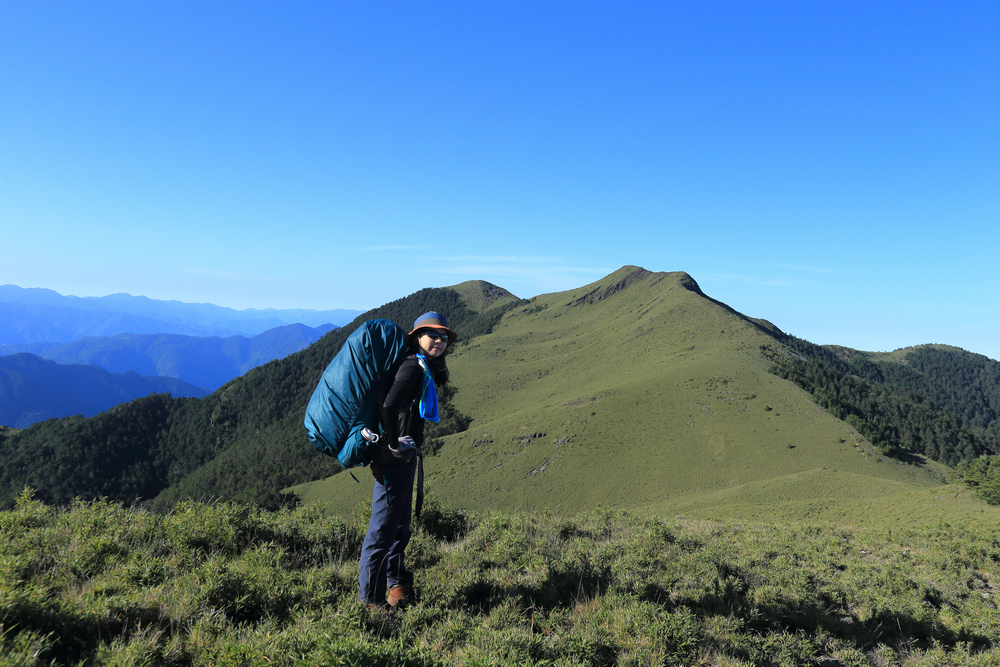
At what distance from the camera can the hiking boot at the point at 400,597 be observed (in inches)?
143

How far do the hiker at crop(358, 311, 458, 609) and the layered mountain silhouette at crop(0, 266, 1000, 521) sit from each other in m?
4.48

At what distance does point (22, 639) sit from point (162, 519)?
2.54 meters

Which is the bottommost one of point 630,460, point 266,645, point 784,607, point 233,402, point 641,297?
point 233,402

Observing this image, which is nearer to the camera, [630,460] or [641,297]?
[630,460]

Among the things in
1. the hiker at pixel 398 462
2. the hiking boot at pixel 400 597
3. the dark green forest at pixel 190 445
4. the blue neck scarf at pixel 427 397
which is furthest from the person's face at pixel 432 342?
the dark green forest at pixel 190 445

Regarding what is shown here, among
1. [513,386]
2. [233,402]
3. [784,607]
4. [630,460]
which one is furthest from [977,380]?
[233,402]

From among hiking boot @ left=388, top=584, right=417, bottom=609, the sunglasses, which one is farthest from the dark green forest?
the sunglasses

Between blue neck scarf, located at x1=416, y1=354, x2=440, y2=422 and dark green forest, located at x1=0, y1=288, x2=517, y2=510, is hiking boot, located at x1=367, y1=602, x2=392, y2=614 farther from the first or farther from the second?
dark green forest, located at x1=0, y1=288, x2=517, y2=510

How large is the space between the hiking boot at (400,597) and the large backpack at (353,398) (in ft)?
3.60

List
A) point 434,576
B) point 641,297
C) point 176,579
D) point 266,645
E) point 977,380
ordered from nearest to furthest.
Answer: point 266,645
point 176,579
point 434,576
point 641,297
point 977,380

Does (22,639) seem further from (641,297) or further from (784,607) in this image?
(641,297)

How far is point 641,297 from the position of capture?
115 meters

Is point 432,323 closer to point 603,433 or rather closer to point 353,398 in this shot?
point 353,398

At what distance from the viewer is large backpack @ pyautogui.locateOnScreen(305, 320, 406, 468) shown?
3396 mm
